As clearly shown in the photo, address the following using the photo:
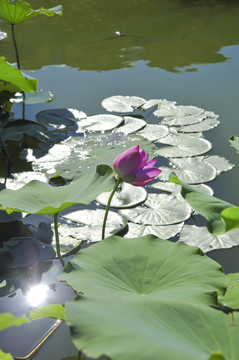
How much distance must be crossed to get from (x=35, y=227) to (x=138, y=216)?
1.16 ft

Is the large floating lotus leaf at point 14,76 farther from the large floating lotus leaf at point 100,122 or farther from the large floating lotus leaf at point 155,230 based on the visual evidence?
the large floating lotus leaf at point 155,230

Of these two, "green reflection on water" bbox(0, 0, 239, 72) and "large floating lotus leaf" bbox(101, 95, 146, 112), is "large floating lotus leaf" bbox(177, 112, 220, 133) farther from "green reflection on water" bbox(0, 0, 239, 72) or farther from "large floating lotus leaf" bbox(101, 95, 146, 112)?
"green reflection on water" bbox(0, 0, 239, 72)

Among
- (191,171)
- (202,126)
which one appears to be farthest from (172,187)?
(202,126)

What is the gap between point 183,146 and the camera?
2.06 meters

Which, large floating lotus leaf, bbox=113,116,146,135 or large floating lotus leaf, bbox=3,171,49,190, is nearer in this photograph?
large floating lotus leaf, bbox=3,171,49,190

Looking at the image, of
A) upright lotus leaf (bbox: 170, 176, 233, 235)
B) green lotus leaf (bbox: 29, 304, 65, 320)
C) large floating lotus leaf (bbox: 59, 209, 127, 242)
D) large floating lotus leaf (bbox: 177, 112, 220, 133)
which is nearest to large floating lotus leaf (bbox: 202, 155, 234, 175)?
large floating lotus leaf (bbox: 177, 112, 220, 133)

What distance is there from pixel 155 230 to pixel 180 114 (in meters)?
0.96

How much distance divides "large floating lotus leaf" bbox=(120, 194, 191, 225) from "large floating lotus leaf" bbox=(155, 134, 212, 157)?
0.35 m

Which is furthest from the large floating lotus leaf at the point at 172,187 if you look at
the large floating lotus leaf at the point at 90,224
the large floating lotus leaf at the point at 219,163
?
the large floating lotus leaf at the point at 90,224

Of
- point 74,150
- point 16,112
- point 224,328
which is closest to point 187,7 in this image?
point 16,112

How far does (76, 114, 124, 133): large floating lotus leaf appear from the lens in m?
2.24

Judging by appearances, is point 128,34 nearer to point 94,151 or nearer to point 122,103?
point 122,103

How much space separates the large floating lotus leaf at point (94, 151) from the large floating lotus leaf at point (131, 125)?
0.07m

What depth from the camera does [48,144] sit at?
2137 millimetres
